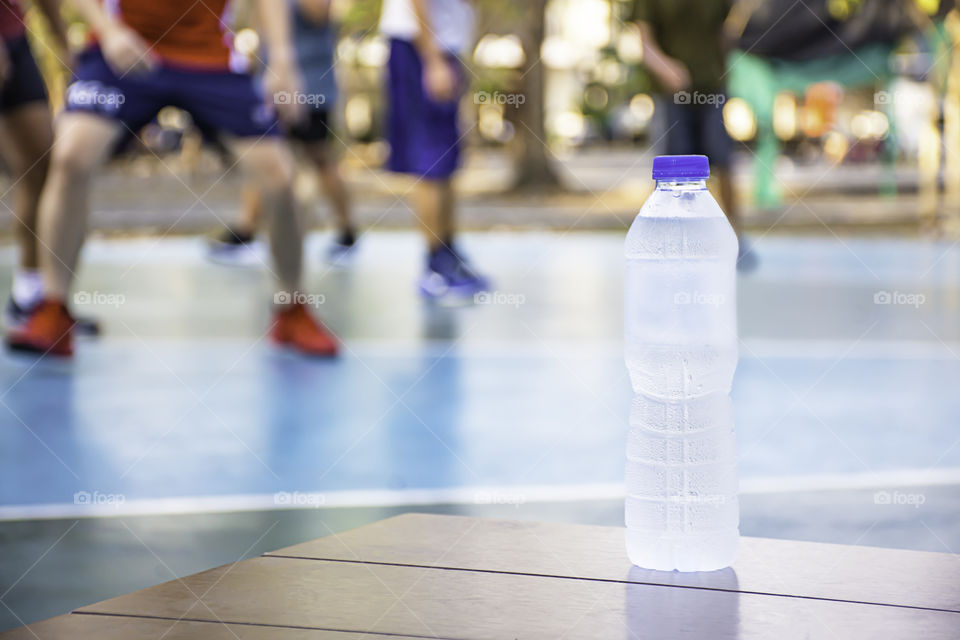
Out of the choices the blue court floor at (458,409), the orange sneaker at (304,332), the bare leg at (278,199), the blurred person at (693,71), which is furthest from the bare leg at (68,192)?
the blurred person at (693,71)

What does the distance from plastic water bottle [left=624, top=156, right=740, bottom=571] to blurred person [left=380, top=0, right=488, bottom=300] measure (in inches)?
213

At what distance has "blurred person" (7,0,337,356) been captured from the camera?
5621mm

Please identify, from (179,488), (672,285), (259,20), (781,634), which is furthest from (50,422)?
(781,634)

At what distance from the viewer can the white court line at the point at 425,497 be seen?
3.62 m

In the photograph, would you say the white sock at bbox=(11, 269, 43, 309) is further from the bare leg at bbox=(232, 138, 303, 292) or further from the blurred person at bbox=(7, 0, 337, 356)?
the bare leg at bbox=(232, 138, 303, 292)

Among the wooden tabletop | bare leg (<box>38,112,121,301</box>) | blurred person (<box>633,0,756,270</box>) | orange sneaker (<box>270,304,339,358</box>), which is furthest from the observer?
blurred person (<box>633,0,756,270</box>)

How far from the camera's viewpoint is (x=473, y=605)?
1.82 meters

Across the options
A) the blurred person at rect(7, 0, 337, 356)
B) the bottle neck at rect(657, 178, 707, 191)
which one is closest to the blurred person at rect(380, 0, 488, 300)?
the blurred person at rect(7, 0, 337, 356)

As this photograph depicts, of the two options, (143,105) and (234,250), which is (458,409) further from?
(234,250)

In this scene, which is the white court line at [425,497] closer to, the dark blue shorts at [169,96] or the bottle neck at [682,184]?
the bottle neck at [682,184]

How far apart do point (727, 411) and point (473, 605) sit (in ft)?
2.38

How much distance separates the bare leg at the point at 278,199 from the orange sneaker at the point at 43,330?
90cm

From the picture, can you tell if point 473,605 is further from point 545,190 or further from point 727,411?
point 545,190

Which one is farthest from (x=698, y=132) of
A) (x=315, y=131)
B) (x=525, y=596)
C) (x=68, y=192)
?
(x=525, y=596)
